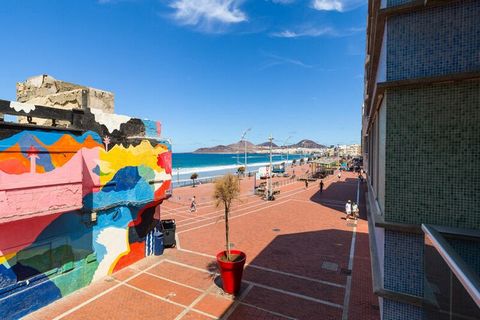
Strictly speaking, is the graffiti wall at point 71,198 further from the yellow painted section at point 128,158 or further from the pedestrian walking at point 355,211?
the pedestrian walking at point 355,211

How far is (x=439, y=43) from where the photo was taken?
410cm

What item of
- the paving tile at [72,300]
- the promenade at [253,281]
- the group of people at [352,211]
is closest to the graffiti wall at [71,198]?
the paving tile at [72,300]

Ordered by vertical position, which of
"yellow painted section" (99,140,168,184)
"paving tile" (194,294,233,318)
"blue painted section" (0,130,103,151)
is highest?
"blue painted section" (0,130,103,151)

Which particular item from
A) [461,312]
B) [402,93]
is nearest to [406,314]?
[461,312]

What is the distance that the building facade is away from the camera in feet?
12.5

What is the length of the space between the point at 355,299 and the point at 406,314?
5.81m

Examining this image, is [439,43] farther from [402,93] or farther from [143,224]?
A: [143,224]

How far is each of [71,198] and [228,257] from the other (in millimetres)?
5798

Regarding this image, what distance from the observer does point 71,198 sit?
348 inches

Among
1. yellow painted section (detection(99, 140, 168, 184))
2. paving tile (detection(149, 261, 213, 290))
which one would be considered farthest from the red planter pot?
yellow painted section (detection(99, 140, 168, 184))

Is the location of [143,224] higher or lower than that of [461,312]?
lower

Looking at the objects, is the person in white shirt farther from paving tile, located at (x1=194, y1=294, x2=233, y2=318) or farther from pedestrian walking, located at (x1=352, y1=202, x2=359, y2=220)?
paving tile, located at (x1=194, y1=294, x2=233, y2=318)

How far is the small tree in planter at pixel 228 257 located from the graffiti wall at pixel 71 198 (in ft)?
13.5

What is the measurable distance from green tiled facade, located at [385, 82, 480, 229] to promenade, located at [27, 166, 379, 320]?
604cm
